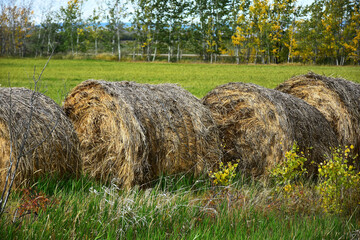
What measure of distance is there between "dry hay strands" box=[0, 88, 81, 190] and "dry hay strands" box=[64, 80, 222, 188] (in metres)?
0.42

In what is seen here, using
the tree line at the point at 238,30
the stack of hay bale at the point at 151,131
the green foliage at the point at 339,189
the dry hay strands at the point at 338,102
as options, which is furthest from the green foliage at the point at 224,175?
the tree line at the point at 238,30

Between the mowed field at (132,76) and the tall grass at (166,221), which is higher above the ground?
the mowed field at (132,76)

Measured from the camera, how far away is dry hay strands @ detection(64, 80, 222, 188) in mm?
4590

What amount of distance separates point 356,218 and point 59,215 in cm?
301

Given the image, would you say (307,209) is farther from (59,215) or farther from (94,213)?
(59,215)

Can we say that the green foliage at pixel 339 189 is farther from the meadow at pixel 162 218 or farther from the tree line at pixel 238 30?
the tree line at pixel 238 30

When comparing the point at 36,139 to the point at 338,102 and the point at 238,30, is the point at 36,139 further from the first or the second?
the point at 238,30

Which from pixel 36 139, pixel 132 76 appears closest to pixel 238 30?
pixel 132 76

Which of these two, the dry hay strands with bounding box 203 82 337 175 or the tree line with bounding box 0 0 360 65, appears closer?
the dry hay strands with bounding box 203 82 337 175

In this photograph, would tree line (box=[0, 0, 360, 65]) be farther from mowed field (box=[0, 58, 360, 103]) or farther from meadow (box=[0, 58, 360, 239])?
meadow (box=[0, 58, 360, 239])

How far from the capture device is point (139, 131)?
4484 mm

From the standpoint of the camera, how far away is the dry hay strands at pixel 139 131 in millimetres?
4590

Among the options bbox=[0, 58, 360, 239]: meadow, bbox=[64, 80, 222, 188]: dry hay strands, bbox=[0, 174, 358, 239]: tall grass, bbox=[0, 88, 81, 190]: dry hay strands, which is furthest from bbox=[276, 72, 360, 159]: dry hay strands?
bbox=[0, 88, 81, 190]: dry hay strands

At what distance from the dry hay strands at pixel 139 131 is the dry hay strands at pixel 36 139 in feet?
1.38
